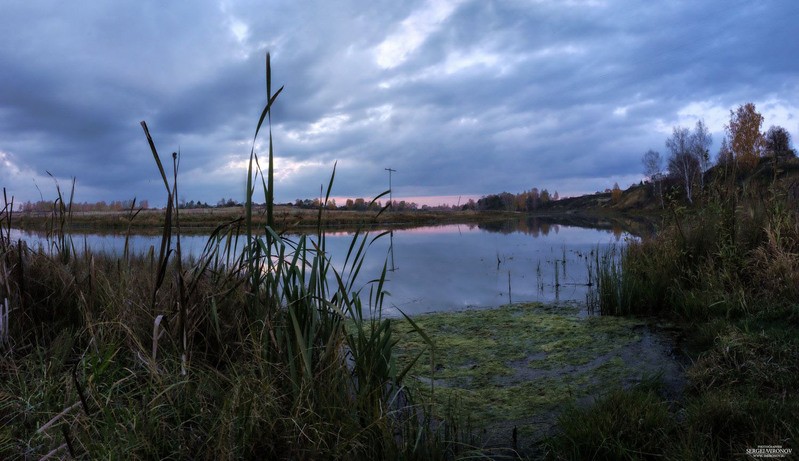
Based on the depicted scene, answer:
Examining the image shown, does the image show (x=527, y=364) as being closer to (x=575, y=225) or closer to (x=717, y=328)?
(x=717, y=328)

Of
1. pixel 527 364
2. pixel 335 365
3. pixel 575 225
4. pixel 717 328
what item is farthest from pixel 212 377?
pixel 575 225

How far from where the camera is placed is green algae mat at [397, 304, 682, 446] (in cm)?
319

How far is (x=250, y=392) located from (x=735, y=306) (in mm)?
4989

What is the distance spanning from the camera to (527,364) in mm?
4414


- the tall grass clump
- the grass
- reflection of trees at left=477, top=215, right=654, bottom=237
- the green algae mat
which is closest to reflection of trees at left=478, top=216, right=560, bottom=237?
reflection of trees at left=477, top=215, right=654, bottom=237

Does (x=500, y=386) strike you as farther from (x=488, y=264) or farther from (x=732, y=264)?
(x=488, y=264)

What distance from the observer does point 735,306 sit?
4617mm

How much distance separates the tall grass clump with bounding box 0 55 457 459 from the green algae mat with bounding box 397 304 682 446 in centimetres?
46

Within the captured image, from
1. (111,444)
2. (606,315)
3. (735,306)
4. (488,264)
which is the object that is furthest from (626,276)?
(488,264)

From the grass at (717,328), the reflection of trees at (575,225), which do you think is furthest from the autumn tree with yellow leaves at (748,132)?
the grass at (717,328)

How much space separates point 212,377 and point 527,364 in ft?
10.3

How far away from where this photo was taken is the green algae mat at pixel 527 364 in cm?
319

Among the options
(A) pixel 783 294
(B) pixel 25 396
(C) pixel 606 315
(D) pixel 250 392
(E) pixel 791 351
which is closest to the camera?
(D) pixel 250 392

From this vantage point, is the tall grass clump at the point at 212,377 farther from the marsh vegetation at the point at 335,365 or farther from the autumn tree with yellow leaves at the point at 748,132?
the autumn tree with yellow leaves at the point at 748,132
